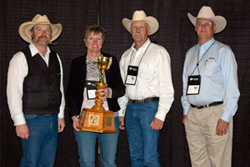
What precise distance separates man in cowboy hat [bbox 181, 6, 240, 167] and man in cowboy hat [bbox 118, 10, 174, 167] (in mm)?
314

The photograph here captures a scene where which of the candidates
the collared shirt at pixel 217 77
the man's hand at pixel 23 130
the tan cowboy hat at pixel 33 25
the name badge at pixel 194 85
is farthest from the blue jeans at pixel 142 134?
the tan cowboy hat at pixel 33 25

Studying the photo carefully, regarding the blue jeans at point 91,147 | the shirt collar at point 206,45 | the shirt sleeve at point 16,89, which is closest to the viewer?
the shirt sleeve at point 16,89

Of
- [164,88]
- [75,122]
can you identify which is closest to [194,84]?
[164,88]

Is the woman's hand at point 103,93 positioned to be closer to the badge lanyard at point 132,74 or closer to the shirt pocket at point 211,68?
the badge lanyard at point 132,74

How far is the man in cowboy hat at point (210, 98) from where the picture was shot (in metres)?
2.68

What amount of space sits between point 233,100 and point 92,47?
1.44 meters

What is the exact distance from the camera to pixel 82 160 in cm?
259

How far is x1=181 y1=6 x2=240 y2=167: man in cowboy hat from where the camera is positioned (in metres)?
2.68

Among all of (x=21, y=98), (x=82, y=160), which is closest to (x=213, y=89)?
(x=82, y=160)

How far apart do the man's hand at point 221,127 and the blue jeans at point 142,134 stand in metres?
0.58

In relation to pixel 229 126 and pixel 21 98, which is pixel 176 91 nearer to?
pixel 229 126

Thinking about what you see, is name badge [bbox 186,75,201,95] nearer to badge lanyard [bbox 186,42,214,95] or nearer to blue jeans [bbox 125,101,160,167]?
badge lanyard [bbox 186,42,214,95]

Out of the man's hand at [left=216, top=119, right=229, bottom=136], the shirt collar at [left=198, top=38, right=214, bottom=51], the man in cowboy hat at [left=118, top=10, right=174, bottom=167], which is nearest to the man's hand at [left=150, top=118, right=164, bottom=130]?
the man in cowboy hat at [left=118, top=10, right=174, bottom=167]

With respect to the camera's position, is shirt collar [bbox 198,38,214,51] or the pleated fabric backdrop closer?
shirt collar [bbox 198,38,214,51]
